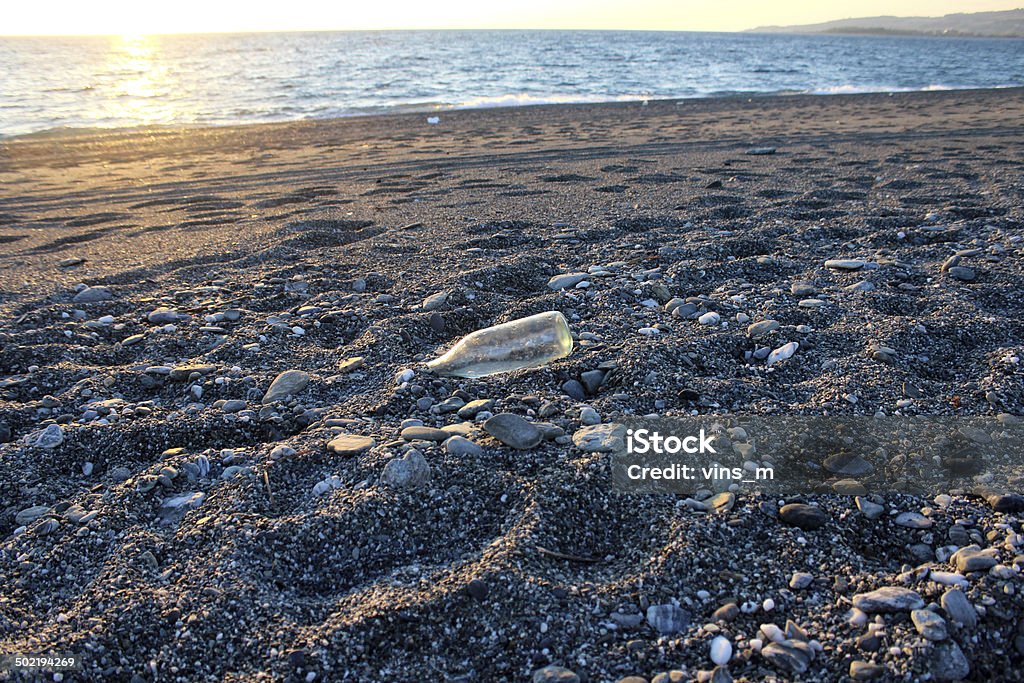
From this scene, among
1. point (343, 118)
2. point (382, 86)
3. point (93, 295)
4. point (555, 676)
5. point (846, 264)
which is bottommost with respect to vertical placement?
point (555, 676)

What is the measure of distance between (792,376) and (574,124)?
8.51 meters

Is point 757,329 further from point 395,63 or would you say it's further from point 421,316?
point 395,63

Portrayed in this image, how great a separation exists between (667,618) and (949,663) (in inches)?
18.6

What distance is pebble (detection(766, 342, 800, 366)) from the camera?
2.20 meters

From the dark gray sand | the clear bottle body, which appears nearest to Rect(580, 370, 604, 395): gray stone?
the dark gray sand

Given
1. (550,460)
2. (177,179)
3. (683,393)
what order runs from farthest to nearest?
(177,179) < (683,393) < (550,460)

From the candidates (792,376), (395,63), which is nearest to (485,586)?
(792,376)

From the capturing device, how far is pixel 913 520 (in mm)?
1439

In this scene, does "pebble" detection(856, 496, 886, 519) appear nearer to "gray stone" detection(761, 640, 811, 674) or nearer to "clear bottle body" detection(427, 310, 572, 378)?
"gray stone" detection(761, 640, 811, 674)

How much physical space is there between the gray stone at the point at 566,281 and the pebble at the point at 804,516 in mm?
1615

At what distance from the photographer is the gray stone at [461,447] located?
1.73 m

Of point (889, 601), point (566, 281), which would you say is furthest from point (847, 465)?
point (566, 281)

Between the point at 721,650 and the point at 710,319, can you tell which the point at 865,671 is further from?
the point at 710,319

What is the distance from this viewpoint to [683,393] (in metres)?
2.00
